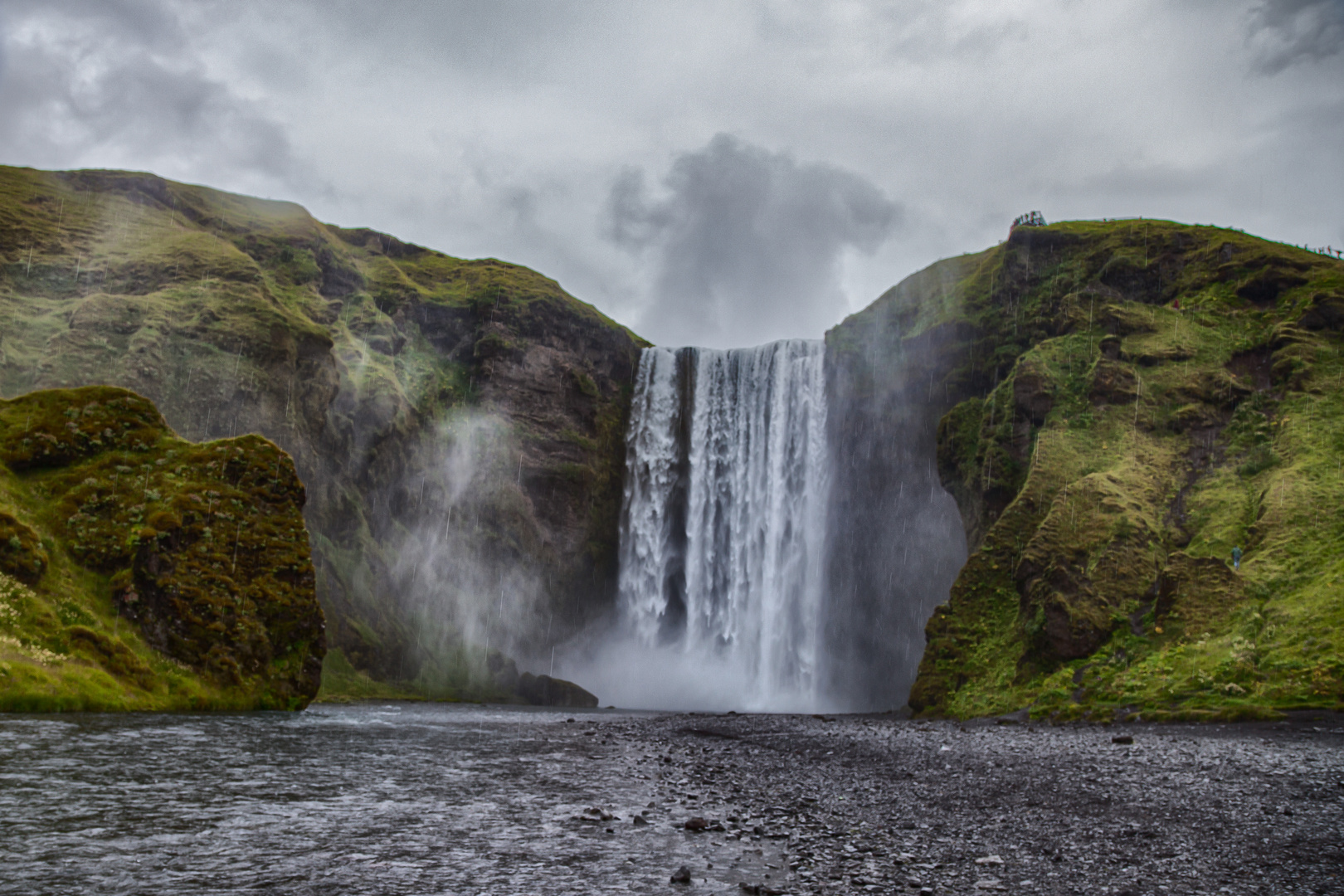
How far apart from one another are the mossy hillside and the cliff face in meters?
17.8

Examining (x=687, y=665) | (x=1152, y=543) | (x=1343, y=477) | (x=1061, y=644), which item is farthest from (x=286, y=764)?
(x=687, y=665)

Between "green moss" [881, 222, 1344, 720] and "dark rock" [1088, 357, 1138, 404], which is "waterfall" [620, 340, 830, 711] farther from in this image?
"dark rock" [1088, 357, 1138, 404]

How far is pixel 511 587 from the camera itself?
60.9 m

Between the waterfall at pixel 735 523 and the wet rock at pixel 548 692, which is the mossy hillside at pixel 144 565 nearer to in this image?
the wet rock at pixel 548 692

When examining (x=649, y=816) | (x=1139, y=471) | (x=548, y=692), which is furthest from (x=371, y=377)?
(x=649, y=816)

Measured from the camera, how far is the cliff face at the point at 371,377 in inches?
1746

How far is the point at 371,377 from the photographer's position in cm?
5634

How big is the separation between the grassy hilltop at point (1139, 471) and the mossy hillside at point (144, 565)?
91.5 feet

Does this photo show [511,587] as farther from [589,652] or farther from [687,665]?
[687,665]

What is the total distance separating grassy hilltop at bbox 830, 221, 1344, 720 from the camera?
26078mm

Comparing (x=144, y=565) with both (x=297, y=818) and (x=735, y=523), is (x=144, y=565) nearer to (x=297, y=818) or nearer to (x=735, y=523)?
(x=297, y=818)

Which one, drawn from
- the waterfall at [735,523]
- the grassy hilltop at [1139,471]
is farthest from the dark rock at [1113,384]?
the waterfall at [735,523]

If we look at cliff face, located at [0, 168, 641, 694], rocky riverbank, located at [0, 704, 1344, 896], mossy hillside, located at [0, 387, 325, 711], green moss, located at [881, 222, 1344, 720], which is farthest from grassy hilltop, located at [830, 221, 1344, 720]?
cliff face, located at [0, 168, 641, 694]

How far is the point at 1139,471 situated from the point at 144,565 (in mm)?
40170
